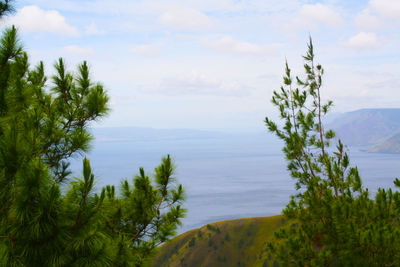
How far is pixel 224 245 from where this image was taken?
97000mm

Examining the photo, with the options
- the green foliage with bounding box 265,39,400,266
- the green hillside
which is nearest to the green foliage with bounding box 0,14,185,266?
the green foliage with bounding box 265,39,400,266

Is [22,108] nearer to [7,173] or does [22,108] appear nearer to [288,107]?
[7,173]

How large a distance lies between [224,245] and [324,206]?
96233mm

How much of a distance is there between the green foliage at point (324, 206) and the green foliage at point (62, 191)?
335 centimetres

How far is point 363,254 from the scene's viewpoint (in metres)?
5.75

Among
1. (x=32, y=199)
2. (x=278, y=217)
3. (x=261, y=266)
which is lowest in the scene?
(x=261, y=266)

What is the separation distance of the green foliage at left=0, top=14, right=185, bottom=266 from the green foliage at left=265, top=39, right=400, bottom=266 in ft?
11.0

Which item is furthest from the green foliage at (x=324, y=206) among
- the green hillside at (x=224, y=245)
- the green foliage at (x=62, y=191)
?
the green hillside at (x=224, y=245)

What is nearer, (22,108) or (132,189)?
(22,108)

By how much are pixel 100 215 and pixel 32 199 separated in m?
0.72

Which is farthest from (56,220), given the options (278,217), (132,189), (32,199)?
(278,217)

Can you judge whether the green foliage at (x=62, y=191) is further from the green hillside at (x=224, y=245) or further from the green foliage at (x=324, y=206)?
the green hillside at (x=224, y=245)

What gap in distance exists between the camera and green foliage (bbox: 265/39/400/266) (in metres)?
5.60

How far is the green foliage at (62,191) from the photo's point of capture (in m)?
3.16
